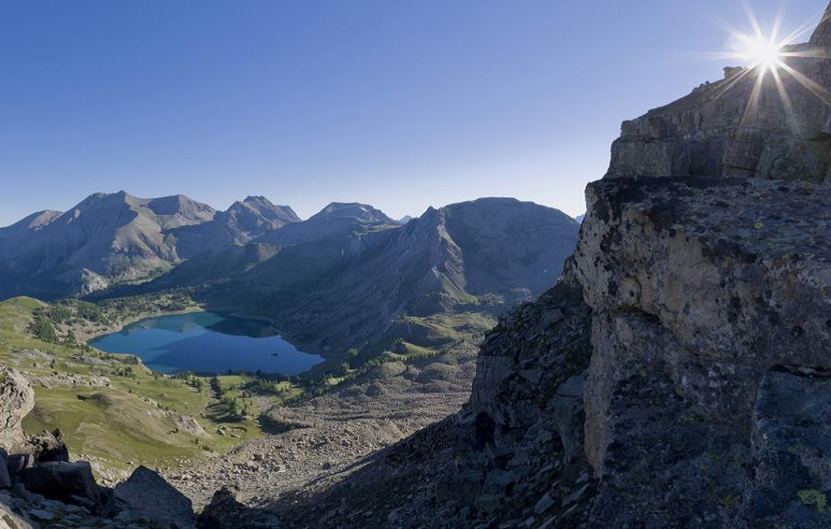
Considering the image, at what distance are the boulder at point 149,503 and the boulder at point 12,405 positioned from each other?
5.17 metres

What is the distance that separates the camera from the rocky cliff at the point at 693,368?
7418 millimetres

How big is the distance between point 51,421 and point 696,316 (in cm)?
8175

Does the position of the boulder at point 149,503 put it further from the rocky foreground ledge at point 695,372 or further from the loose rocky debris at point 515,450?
the rocky foreground ledge at point 695,372

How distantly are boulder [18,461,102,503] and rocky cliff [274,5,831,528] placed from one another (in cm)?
1532

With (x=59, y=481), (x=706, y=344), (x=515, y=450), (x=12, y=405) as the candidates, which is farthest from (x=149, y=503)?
(x=706, y=344)

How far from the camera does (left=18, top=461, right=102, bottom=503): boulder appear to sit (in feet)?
65.3

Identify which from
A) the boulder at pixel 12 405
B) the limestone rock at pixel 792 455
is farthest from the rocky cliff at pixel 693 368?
the boulder at pixel 12 405

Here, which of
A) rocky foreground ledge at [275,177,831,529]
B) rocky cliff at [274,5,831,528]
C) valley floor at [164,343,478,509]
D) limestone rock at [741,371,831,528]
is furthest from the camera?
valley floor at [164,343,478,509]

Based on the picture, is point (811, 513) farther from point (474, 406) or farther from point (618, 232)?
point (474, 406)

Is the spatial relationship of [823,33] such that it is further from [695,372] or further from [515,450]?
[515,450]

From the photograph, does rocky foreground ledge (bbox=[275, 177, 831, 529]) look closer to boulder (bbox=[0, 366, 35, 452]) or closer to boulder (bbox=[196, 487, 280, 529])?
boulder (bbox=[196, 487, 280, 529])

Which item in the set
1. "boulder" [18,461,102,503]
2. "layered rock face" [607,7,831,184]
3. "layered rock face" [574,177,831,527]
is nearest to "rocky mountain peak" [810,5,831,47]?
"layered rock face" [607,7,831,184]

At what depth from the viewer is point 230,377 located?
18300 centimetres

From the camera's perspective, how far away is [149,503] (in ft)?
80.1
